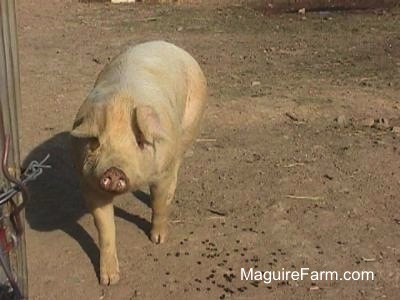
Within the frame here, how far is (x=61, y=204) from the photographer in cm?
486

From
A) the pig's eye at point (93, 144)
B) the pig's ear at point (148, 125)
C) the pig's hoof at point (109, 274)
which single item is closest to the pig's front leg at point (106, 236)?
the pig's hoof at point (109, 274)

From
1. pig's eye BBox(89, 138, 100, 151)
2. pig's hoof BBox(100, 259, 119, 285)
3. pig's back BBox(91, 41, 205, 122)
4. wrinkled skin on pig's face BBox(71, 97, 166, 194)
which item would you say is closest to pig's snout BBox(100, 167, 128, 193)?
wrinkled skin on pig's face BBox(71, 97, 166, 194)

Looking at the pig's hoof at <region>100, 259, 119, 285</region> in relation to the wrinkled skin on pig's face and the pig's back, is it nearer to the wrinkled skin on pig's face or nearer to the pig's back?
the wrinkled skin on pig's face

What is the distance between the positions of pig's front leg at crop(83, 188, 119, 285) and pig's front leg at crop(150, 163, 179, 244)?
28 cm

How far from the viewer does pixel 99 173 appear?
343 cm

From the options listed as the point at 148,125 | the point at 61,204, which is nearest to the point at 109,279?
the point at 148,125

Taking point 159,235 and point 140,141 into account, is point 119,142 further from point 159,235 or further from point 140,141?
point 159,235

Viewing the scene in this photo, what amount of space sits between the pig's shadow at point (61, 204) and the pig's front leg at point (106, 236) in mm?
135

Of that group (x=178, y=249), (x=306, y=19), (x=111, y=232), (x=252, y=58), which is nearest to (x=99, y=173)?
(x=111, y=232)

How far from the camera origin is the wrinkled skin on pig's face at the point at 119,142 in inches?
135

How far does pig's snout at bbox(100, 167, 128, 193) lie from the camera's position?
3.34 meters

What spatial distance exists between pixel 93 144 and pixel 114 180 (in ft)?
0.99

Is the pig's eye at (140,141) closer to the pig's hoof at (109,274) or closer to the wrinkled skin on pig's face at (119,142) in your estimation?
the wrinkled skin on pig's face at (119,142)

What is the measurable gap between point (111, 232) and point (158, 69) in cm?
94
